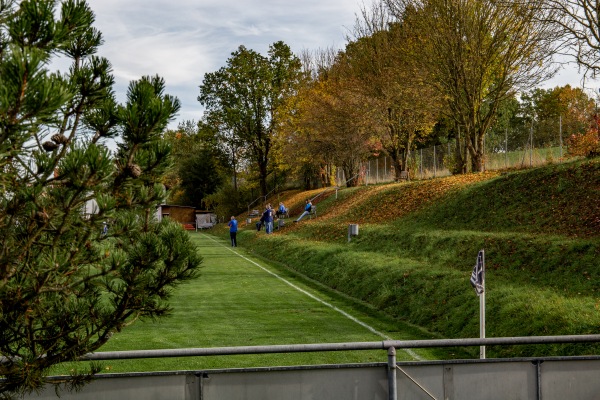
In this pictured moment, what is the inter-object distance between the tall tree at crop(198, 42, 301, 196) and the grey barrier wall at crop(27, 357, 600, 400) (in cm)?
6240

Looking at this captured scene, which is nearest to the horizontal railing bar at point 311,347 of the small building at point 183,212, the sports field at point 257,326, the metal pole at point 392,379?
the metal pole at point 392,379

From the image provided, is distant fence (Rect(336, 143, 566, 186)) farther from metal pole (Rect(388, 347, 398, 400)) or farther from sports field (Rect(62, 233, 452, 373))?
metal pole (Rect(388, 347, 398, 400))

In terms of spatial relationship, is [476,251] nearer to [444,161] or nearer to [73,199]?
[73,199]

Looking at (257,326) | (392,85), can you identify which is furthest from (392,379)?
(392,85)

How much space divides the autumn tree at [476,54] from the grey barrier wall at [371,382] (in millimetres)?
29321

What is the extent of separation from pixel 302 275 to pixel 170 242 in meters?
22.6

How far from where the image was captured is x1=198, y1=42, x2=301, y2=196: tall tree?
7025cm

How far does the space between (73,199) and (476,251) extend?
1734 centimetres

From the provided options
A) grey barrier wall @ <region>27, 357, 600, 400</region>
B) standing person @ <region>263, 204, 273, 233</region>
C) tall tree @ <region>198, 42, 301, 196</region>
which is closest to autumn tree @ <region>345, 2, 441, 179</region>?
standing person @ <region>263, 204, 273, 233</region>

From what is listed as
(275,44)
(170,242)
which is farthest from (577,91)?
(170,242)

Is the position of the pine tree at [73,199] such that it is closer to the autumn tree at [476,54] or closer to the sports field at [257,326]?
the sports field at [257,326]

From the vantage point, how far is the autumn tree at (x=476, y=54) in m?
35.1

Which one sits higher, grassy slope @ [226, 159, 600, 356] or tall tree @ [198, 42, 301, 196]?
tall tree @ [198, 42, 301, 196]

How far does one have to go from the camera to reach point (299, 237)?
37969 mm
